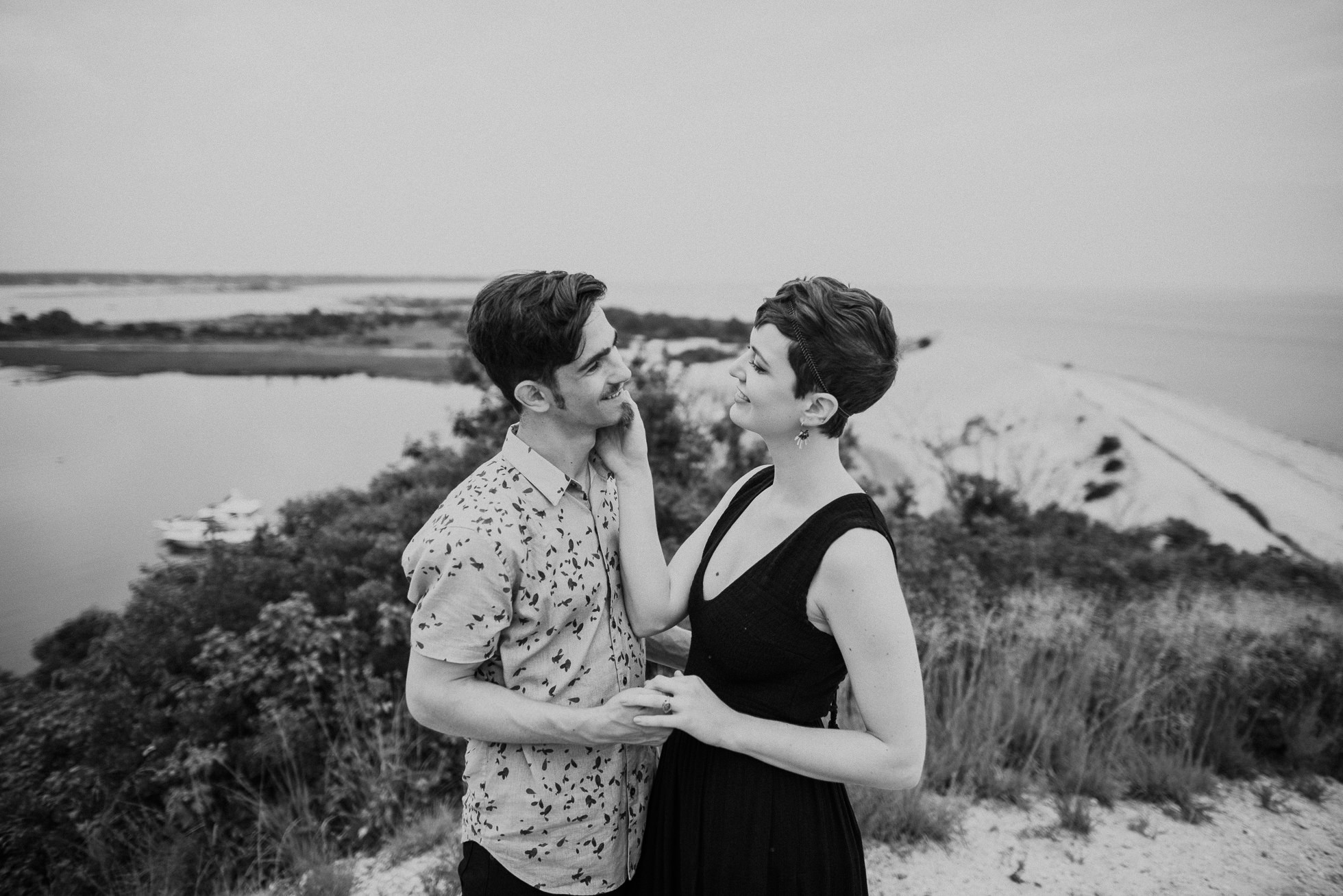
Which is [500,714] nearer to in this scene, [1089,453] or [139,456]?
[139,456]

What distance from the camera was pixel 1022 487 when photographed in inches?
381

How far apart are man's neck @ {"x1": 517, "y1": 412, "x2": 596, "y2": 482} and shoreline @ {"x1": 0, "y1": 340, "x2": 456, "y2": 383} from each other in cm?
735

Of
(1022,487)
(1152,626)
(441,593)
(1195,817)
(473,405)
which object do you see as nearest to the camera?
(441,593)

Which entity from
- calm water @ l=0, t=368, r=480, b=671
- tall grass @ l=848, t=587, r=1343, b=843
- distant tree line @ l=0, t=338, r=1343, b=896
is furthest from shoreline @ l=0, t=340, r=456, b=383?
tall grass @ l=848, t=587, r=1343, b=843

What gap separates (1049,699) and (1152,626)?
5.13ft

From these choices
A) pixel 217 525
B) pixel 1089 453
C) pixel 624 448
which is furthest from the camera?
pixel 1089 453

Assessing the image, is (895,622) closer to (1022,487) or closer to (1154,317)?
(1022,487)

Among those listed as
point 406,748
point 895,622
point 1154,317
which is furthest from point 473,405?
point 1154,317

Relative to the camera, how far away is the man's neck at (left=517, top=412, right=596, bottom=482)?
5.43 feet

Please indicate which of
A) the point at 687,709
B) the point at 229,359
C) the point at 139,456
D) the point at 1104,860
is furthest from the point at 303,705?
the point at 229,359

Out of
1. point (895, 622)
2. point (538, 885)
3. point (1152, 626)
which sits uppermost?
point (895, 622)

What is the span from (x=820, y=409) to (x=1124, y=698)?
14.3 ft

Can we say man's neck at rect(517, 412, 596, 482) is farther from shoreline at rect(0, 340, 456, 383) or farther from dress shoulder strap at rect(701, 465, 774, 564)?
shoreline at rect(0, 340, 456, 383)

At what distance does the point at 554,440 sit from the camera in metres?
1.66
